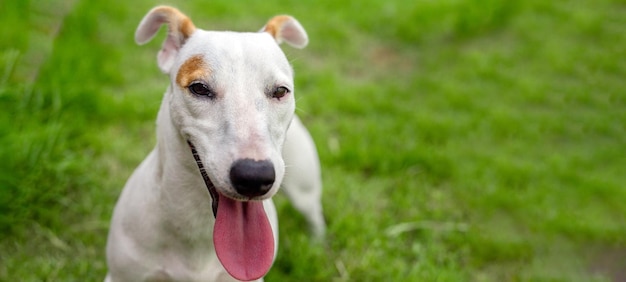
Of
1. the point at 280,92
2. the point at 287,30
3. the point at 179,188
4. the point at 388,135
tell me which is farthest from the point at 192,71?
the point at 388,135

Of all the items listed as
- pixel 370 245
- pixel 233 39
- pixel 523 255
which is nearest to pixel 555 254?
pixel 523 255

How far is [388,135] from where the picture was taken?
18.2 ft

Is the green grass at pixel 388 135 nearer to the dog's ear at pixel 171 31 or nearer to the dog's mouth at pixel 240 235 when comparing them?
the dog's mouth at pixel 240 235

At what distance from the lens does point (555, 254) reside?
4.64 meters

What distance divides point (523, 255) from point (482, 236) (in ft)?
1.00

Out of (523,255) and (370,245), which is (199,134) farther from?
(523,255)

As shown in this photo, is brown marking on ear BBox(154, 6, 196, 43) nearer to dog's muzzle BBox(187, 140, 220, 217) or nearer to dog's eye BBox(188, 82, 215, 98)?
dog's eye BBox(188, 82, 215, 98)

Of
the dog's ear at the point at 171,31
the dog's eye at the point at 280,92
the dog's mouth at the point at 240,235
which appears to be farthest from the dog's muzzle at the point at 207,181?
the dog's ear at the point at 171,31

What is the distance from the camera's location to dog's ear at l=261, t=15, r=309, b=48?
10.7ft

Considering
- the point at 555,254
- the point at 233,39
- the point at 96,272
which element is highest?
the point at 233,39

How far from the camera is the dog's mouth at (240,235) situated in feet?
8.80

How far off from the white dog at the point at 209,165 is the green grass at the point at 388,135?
1.04 m

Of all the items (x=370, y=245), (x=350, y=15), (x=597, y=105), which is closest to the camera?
(x=370, y=245)

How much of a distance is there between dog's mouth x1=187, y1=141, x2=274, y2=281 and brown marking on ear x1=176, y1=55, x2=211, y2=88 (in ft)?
0.84
